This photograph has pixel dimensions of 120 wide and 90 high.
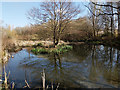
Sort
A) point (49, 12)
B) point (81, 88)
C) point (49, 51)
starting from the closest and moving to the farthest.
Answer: point (81, 88)
point (49, 51)
point (49, 12)

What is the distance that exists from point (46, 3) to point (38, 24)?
2.51m

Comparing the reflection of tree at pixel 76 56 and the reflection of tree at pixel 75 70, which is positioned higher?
the reflection of tree at pixel 76 56

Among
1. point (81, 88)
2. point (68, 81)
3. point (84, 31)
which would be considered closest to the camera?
point (81, 88)

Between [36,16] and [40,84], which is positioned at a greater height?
[36,16]

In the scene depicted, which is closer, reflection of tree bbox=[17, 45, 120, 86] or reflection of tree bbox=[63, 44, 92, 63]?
reflection of tree bbox=[17, 45, 120, 86]

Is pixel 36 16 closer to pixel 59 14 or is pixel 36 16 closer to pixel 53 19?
pixel 53 19

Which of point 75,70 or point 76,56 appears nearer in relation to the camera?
point 75,70

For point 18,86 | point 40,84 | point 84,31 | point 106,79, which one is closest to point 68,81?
point 40,84

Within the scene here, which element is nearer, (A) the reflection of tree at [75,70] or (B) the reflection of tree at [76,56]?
(A) the reflection of tree at [75,70]

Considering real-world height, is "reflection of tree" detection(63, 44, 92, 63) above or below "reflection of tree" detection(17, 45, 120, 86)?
above

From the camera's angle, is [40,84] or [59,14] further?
[59,14]

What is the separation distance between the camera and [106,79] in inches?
148

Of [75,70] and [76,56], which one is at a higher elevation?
[76,56]

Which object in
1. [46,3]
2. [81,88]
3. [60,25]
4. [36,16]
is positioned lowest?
[81,88]
